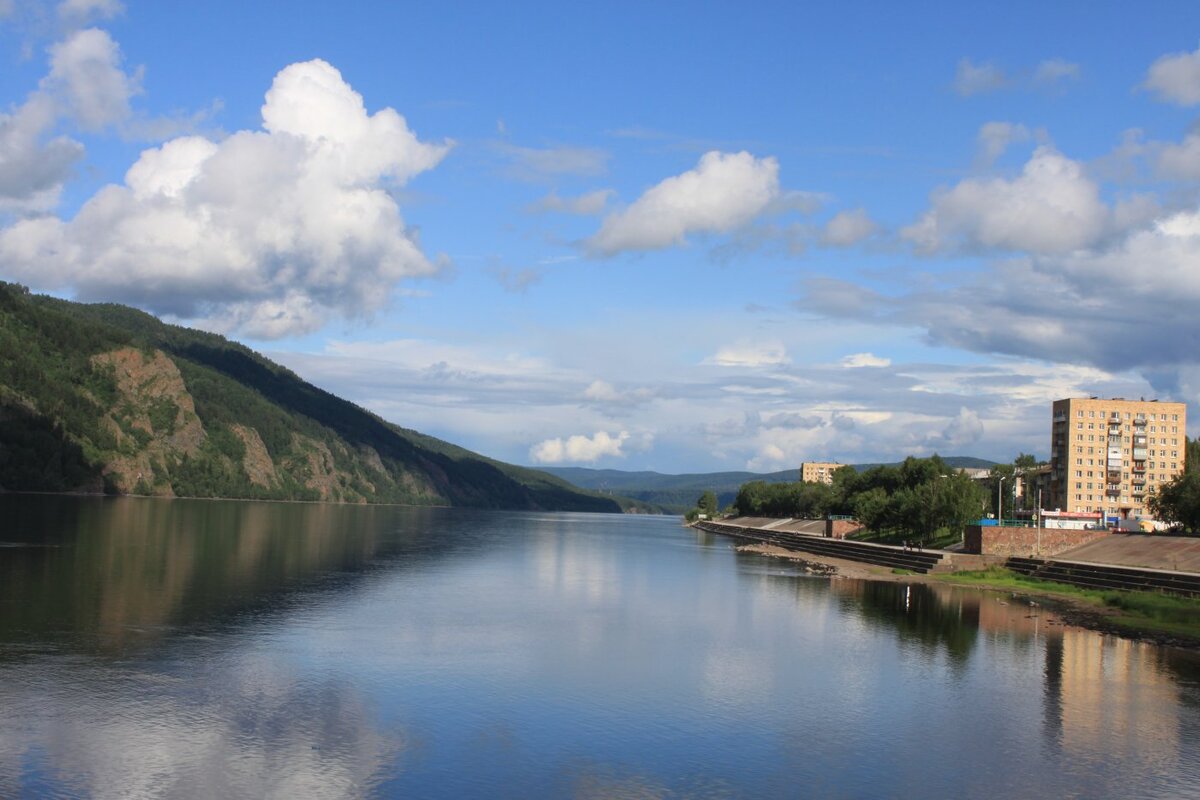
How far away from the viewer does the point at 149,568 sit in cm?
7269

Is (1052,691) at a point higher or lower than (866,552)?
lower

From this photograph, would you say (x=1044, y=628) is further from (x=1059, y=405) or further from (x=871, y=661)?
(x=1059, y=405)

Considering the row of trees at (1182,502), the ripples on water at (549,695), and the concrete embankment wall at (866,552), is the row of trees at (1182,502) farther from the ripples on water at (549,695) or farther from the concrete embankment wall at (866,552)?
the ripples on water at (549,695)

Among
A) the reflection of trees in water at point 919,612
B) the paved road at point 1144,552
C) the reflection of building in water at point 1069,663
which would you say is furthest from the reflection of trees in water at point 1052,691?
the paved road at point 1144,552

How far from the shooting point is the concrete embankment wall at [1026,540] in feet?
331

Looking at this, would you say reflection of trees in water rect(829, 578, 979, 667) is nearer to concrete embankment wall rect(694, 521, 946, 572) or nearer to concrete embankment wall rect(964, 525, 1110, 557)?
concrete embankment wall rect(694, 521, 946, 572)

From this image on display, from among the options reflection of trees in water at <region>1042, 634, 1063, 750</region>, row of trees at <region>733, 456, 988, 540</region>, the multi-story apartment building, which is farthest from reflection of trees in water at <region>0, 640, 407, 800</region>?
the multi-story apartment building

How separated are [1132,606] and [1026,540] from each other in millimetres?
35472

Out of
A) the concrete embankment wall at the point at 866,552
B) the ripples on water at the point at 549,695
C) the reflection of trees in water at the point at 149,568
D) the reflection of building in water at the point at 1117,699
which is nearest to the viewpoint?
the ripples on water at the point at 549,695

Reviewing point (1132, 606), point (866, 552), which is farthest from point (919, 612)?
point (866, 552)

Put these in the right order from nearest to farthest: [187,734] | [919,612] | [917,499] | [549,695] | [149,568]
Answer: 1. [187,734]
2. [549,695]
3. [919,612]
4. [149,568]
5. [917,499]

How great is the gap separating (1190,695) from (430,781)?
31682mm

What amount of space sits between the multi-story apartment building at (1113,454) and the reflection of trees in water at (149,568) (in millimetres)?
114492

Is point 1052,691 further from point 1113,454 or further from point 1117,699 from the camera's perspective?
point 1113,454
